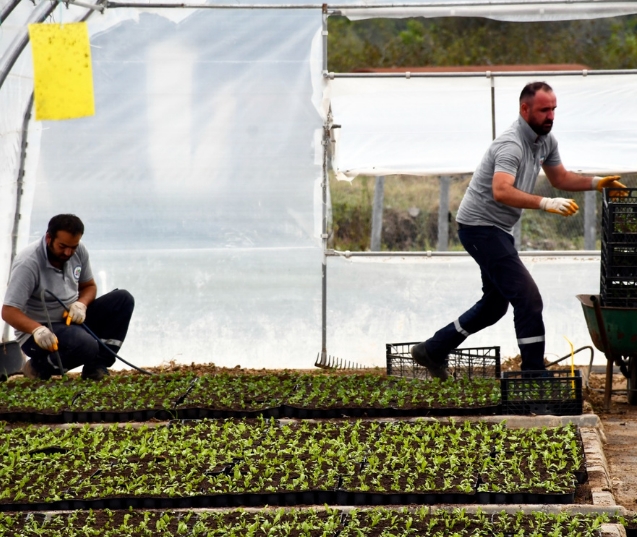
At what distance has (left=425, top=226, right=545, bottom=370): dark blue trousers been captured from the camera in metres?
5.21

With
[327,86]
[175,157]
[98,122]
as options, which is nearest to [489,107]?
[327,86]

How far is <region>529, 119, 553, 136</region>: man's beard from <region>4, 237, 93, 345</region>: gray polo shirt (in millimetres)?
3267

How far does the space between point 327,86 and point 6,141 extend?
2484mm

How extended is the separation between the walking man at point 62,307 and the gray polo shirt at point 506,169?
2594 millimetres

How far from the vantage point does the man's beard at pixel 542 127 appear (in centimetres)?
530

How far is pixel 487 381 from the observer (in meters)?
5.73

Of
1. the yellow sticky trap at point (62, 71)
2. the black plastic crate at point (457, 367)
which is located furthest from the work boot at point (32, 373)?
the black plastic crate at point (457, 367)

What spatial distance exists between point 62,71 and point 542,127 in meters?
3.70

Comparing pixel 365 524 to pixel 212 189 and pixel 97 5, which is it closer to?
pixel 212 189

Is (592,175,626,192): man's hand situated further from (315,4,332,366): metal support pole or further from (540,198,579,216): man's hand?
(315,4,332,366): metal support pole

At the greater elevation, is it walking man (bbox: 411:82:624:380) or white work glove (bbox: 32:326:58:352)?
walking man (bbox: 411:82:624:380)

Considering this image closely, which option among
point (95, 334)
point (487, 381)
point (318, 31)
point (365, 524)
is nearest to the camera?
point (365, 524)

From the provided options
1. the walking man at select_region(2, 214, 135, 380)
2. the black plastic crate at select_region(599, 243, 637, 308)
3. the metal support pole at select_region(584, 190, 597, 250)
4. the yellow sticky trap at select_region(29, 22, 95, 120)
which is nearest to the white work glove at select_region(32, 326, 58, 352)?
the walking man at select_region(2, 214, 135, 380)

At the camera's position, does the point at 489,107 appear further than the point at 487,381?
Yes
